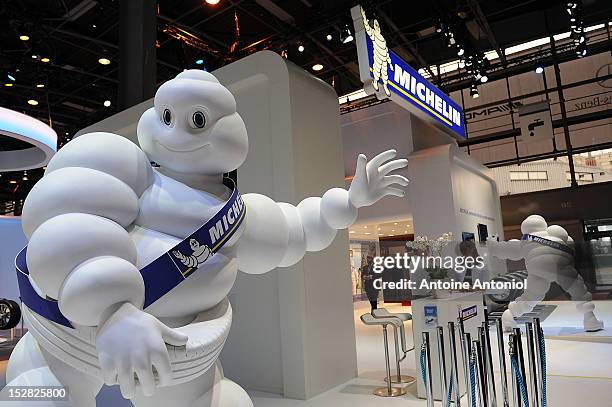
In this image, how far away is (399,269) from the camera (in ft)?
10.5

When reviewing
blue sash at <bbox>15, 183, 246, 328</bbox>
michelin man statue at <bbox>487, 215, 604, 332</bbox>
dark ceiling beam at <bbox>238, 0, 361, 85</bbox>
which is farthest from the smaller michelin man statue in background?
dark ceiling beam at <bbox>238, 0, 361, 85</bbox>

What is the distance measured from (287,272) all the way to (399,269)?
43.2 inches

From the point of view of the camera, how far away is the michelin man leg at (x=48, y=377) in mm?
1438

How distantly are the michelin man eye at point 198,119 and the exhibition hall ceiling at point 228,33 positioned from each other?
5.15 meters

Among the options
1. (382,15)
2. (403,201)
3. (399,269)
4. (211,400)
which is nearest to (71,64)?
(382,15)

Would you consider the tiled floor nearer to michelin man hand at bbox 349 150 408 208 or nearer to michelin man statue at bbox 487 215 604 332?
michelin man statue at bbox 487 215 604 332

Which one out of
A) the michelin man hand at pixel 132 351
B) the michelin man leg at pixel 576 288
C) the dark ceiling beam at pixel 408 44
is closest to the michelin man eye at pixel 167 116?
the michelin man hand at pixel 132 351

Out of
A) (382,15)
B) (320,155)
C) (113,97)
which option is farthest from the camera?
(113,97)

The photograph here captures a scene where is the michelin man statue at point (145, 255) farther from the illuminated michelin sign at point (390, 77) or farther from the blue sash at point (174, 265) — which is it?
the illuminated michelin sign at point (390, 77)

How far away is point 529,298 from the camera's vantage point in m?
3.11

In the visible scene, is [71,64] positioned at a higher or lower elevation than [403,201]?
higher

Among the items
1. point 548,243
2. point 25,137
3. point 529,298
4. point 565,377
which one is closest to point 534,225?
point 548,243

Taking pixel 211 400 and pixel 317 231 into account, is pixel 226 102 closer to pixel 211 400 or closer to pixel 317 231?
pixel 317 231

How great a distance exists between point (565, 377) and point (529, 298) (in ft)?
4.87
